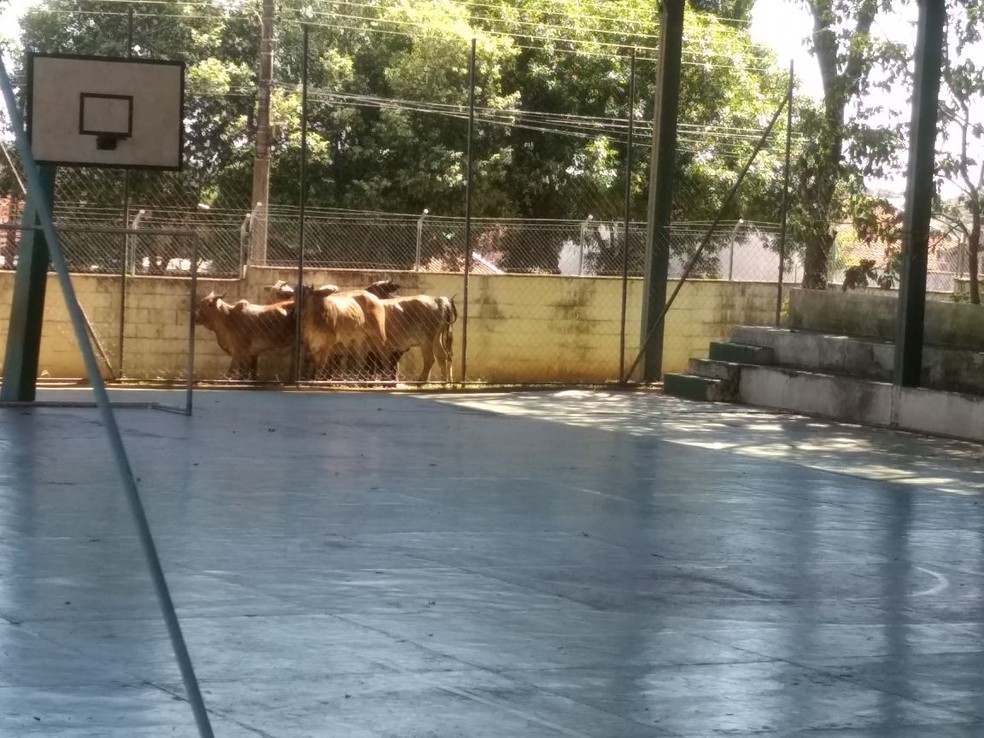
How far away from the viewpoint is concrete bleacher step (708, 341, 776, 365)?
20547 mm

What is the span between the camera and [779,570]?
28.7 ft

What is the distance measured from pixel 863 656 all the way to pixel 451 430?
919 centimetres

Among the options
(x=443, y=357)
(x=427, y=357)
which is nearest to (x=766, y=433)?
(x=427, y=357)

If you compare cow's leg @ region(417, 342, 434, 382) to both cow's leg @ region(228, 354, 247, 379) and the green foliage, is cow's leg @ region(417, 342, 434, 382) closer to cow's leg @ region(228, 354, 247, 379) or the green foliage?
cow's leg @ region(228, 354, 247, 379)

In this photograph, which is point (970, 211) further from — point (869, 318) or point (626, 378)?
point (626, 378)

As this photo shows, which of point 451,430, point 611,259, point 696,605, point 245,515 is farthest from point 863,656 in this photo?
point 611,259

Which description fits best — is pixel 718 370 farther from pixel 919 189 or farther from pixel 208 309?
pixel 208 309

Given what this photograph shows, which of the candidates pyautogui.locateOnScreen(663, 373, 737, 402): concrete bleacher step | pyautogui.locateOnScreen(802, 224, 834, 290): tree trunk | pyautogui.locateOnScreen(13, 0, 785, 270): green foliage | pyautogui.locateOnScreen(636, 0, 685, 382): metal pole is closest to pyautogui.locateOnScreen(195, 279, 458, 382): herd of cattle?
pyautogui.locateOnScreen(636, 0, 685, 382): metal pole

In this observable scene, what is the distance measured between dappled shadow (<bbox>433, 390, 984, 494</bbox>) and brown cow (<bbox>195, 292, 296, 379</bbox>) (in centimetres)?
242

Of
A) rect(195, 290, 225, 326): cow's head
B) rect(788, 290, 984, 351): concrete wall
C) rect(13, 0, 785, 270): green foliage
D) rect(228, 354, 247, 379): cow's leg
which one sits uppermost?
rect(13, 0, 785, 270): green foliage

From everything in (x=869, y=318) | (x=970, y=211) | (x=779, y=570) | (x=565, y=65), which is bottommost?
(x=779, y=570)

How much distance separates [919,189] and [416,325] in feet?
23.0

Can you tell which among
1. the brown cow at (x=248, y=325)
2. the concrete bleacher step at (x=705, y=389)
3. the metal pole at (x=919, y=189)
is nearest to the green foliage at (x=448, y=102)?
the concrete bleacher step at (x=705, y=389)

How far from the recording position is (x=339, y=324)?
806 inches
